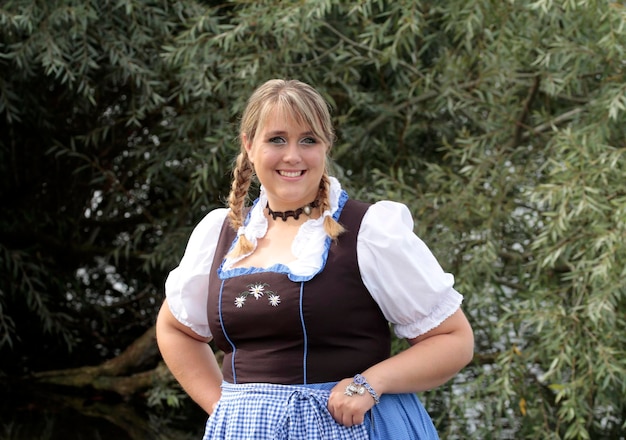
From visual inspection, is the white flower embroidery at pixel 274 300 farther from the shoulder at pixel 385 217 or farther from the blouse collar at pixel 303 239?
the shoulder at pixel 385 217

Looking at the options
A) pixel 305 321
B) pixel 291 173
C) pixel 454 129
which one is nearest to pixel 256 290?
pixel 305 321

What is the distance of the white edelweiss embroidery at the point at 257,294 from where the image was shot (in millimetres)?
1946

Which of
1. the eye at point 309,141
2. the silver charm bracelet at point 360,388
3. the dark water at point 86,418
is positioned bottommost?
the dark water at point 86,418

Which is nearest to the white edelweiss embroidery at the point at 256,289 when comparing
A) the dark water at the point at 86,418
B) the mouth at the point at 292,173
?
the mouth at the point at 292,173

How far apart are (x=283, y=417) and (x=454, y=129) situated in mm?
3377

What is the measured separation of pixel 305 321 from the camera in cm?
193

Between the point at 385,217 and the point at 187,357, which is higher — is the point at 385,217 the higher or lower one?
the higher one

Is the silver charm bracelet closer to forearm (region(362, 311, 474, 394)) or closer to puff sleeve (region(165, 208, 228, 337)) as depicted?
forearm (region(362, 311, 474, 394))

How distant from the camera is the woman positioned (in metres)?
1.95

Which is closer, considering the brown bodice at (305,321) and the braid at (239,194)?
the brown bodice at (305,321)

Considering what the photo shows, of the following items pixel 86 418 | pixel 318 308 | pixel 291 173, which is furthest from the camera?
pixel 86 418

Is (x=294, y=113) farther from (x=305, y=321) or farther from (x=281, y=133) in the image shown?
(x=305, y=321)

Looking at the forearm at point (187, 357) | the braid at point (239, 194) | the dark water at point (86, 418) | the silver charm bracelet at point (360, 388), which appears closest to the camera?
the silver charm bracelet at point (360, 388)

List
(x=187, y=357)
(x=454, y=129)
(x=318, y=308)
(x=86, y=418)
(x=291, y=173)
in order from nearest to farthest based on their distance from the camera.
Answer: (x=318, y=308), (x=291, y=173), (x=187, y=357), (x=454, y=129), (x=86, y=418)
